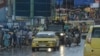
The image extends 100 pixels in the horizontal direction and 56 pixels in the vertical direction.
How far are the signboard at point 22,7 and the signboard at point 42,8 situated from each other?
125 cm

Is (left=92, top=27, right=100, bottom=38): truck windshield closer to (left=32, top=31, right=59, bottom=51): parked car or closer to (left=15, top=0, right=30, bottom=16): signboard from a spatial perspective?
(left=32, top=31, right=59, bottom=51): parked car

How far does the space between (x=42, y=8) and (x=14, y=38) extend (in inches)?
460

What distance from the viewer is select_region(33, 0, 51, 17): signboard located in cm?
5241

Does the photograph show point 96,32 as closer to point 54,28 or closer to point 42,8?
point 54,28

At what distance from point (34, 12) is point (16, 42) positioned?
39.5 ft

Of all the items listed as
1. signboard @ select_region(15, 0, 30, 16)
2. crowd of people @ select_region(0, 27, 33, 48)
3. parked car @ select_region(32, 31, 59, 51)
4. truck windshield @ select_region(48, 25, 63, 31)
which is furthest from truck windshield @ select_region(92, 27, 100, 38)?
signboard @ select_region(15, 0, 30, 16)

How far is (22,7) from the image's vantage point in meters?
55.1

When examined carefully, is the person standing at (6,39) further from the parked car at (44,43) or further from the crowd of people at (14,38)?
the parked car at (44,43)

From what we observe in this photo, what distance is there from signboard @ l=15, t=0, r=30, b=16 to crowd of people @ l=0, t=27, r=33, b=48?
7.48 m

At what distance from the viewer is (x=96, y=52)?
17.7 meters

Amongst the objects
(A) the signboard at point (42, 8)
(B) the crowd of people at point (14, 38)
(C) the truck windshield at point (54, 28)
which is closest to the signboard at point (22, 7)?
(A) the signboard at point (42, 8)

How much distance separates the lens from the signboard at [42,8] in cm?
5241

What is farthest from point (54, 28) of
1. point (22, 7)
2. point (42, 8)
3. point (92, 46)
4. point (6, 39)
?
point (92, 46)

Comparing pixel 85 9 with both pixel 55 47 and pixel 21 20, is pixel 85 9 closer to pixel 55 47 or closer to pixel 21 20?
pixel 21 20
